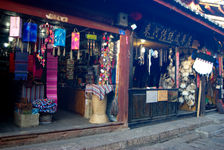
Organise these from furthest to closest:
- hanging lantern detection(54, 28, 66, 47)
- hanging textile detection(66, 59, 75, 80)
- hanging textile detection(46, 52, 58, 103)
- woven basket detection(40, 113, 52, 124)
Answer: hanging textile detection(66, 59, 75, 80)
hanging textile detection(46, 52, 58, 103)
woven basket detection(40, 113, 52, 124)
hanging lantern detection(54, 28, 66, 47)

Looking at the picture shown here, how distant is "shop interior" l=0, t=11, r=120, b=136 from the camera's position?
6.08m

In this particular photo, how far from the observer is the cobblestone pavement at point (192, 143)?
6016mm

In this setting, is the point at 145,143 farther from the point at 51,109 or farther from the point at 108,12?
the point at 108,12

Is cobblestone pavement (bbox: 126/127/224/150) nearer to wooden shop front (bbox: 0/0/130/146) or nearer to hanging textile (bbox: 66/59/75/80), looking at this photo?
wooden shop front (bbox: 0/0/130/146)

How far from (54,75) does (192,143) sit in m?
5.29

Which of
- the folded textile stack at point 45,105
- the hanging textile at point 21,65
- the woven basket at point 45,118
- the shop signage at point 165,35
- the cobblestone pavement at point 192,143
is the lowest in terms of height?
the cobblestone pavement at point 192,143

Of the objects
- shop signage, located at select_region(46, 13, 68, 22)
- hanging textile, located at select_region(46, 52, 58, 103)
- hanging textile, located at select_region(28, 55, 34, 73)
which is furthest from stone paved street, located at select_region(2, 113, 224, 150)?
shop signage, located at select_region(46, 13, 68, 22)

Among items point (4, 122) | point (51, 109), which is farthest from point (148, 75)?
point (4, 122)

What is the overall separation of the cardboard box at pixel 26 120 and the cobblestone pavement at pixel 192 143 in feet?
9.93

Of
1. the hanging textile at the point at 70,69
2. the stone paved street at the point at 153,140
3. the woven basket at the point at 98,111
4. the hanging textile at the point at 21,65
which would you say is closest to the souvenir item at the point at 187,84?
the stone paved street at the point at 153,140

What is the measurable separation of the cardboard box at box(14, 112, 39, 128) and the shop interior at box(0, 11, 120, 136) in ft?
0.34

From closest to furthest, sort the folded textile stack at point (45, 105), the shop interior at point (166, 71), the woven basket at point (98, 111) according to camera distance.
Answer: the folded textile stack at point (45, 105) < the woven basket at point (98, 111) < the shop interior at point (166, 71)

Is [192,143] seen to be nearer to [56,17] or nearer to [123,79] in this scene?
[123,79]

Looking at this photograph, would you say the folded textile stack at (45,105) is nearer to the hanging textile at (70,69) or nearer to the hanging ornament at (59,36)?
Answer: the hanging ornament at (59,36)
